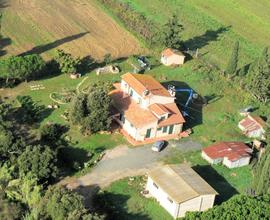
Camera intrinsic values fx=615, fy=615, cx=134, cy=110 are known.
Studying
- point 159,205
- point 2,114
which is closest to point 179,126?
point 159,205

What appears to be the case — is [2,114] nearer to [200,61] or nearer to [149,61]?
[149,61]

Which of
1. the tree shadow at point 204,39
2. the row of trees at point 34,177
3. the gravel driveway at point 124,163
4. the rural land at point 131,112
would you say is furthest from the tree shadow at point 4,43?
the tree shadow at point 204,39

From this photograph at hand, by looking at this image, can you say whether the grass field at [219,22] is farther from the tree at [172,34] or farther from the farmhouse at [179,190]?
the farmhouse at [179,190]

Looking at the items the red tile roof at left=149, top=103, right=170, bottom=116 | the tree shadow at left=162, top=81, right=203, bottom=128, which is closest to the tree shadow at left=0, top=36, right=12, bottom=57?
the tree shadow at left=162, top=81, right=203, bottom=128

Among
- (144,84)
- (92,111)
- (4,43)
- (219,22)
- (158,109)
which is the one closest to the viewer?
(92,111)

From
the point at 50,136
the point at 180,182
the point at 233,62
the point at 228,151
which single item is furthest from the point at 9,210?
the point at 233,62

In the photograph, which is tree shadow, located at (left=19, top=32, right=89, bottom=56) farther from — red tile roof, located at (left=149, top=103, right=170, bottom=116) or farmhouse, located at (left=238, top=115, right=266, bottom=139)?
farmhouse, located at (left=238, top=115, right=266, bottom=139)

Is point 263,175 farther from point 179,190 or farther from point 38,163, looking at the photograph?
point 38,163
